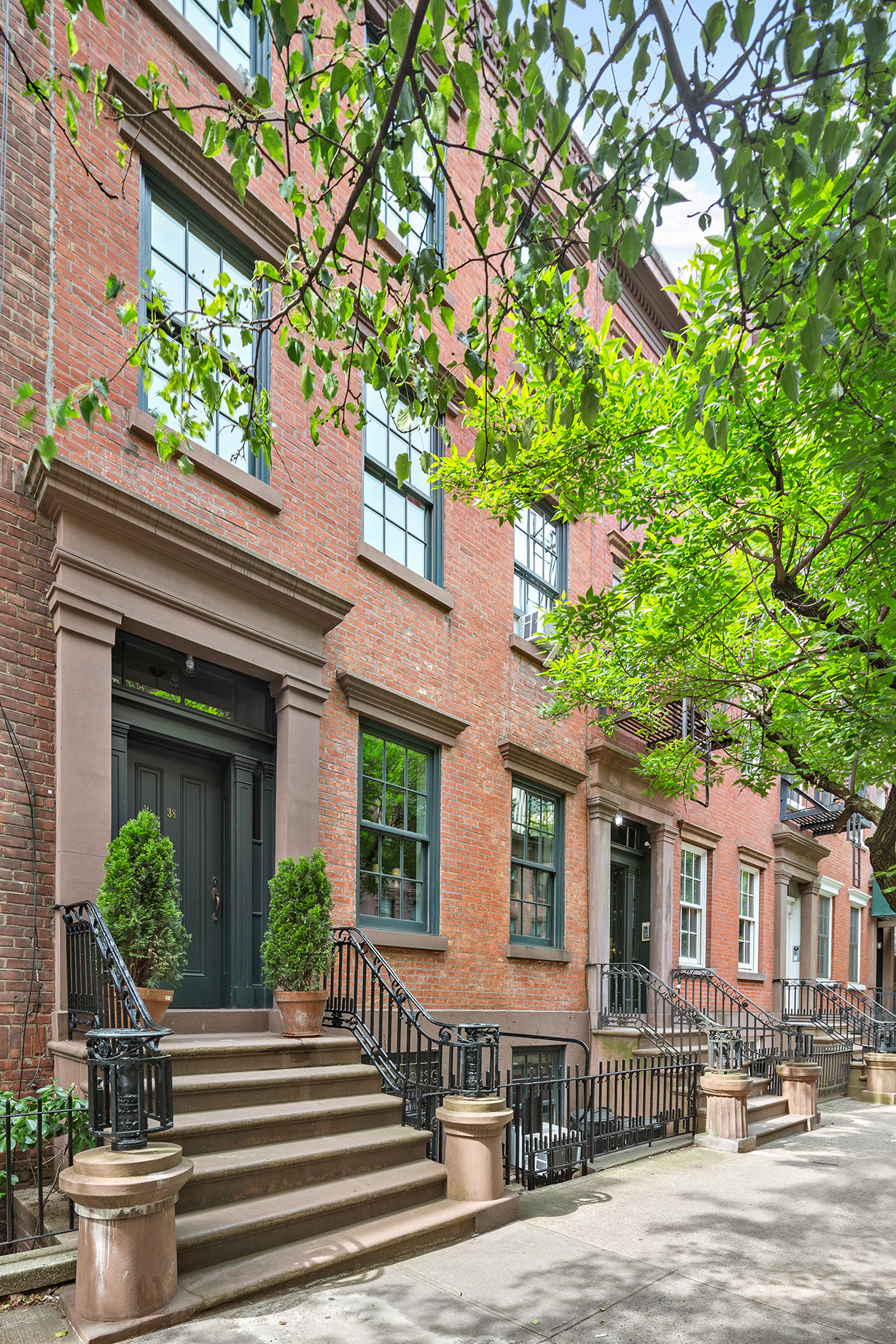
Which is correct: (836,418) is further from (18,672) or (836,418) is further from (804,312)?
(18,672)

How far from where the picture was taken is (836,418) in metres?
6.92

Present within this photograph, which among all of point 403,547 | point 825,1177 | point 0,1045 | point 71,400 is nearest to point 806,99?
point 71,400

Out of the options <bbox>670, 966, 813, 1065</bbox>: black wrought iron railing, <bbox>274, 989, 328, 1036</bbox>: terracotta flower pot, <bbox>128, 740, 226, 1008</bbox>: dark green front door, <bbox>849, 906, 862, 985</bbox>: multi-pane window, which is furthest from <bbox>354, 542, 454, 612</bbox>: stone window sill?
<bbox>849, 906, 862, 985</bbox>: multi-pane window

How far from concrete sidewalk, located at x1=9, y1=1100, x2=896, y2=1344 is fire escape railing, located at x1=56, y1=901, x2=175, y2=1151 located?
0.93 m

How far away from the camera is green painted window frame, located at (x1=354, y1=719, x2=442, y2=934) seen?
9.28 metres

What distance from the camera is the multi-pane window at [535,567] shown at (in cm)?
1280

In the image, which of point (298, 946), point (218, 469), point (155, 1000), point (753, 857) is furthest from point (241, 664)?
point (753, 857)

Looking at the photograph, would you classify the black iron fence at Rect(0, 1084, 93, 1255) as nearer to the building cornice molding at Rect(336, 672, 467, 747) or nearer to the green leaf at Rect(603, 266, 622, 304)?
the building cornice molding at Rect(336, 672, 467, 747)

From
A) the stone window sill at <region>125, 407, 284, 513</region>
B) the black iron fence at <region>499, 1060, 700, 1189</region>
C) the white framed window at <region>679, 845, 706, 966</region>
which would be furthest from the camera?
the white framed window at <region>679, 845, 706, 966</region>

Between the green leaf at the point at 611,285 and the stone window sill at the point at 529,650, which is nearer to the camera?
the green leaf at the point at 611,285

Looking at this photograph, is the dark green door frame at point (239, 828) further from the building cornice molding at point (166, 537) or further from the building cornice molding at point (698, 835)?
the building cornice molding at point (698, 835)

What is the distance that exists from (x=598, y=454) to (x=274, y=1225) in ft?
25.8

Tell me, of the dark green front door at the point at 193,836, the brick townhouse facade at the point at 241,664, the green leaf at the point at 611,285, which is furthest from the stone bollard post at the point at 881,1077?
the green leaf at the point at 611,285

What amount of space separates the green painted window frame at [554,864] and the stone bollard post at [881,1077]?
6861 mm
